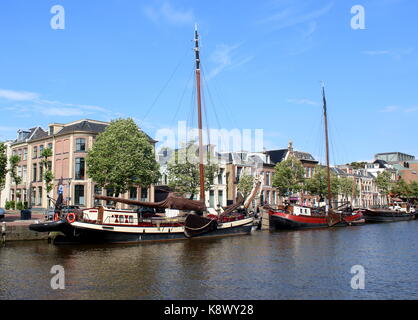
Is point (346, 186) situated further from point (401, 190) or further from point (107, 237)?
point (107, 237)

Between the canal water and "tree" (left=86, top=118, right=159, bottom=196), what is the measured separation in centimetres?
1429

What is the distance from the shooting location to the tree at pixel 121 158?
161 feet

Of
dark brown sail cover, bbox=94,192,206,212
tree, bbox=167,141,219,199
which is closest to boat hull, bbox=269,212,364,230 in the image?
tree, bbox=167,141,219,199

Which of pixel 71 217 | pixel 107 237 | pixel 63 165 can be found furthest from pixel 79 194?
pixel 71 217

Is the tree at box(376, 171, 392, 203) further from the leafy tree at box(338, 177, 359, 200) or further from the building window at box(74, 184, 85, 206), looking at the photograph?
the building window at box(74, 184, 85, 206)

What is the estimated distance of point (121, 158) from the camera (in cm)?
4891

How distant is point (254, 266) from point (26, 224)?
2287 centimetres

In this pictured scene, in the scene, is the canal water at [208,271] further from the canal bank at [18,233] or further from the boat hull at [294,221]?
the boat hull at [294,221]

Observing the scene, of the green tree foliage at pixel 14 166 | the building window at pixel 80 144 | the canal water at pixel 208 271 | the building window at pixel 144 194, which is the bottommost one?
the canal water at pixel 208 271

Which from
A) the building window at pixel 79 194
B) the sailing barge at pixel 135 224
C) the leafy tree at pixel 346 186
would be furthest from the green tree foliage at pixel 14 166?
the leafy tree at pixel 346 186

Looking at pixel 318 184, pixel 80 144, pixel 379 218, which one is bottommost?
pixel 379 218

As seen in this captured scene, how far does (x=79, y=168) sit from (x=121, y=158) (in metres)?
17.7

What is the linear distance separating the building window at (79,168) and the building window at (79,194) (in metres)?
1.35
